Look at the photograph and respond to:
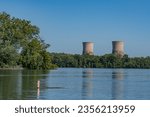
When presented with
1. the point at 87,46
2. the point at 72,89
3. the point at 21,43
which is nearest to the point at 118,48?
the point at 87,46

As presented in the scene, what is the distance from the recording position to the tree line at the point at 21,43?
4262 inches

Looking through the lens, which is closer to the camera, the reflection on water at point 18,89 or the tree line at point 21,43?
the reflection on water at point 18,89

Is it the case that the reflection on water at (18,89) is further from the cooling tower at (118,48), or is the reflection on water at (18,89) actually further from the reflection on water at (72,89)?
the cooling tower at (118,48)

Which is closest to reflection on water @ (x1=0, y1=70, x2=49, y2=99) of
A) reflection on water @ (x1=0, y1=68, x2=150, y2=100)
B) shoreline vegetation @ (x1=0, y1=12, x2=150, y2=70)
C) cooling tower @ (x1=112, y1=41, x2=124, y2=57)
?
reflection on water @ (x1=0, y1=68, x2=150, y2=100)

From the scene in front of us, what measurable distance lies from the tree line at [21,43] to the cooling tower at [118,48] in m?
73.8

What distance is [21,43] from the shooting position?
368 feet

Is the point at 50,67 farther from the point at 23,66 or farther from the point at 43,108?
the point at 43,108

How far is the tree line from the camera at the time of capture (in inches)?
4262

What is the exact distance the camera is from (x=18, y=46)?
111 m

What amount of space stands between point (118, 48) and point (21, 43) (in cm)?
8541

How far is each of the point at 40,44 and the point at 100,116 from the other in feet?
340

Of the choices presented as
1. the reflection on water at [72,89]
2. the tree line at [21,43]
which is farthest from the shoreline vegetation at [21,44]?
the reflection on water at [72,89]

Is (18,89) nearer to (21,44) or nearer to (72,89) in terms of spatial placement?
(72,89)

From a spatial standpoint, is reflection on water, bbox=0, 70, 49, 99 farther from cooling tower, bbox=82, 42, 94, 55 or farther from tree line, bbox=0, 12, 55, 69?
cooling tower, bbox=82, 42, 94, 55
